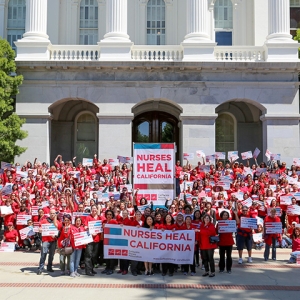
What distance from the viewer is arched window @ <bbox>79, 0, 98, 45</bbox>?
27891 millimetres

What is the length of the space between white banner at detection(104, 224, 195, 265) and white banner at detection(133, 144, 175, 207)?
15.4 ft

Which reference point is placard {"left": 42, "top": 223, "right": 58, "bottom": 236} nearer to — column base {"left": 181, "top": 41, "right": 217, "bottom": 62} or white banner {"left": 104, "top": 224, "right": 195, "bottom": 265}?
white banner {"left": 104, "top": 224, "right": 195, "bottom": 265}

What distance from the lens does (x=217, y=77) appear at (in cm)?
2423

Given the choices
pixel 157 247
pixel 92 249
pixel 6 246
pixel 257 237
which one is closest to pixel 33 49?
pixel 6 246

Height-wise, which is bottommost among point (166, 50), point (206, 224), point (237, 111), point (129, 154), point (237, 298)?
point (237, 298)

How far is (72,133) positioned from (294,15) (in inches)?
612

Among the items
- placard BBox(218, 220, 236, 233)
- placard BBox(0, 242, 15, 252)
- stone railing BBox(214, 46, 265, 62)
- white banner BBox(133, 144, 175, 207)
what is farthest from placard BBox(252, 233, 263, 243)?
stone railing BBox(214, 46, 265, 62)

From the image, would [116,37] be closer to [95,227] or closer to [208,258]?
[95,227]

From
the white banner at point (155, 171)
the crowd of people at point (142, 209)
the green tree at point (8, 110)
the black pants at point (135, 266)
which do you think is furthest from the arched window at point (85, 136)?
the black pants at point (135, 266)

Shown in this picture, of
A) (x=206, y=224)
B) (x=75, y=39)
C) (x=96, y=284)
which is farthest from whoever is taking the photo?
(x=75, y=39)

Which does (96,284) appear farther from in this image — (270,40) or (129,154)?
(270,40)

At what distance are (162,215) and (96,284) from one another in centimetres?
269

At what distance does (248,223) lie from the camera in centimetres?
1284

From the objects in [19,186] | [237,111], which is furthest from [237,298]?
[237,111]
